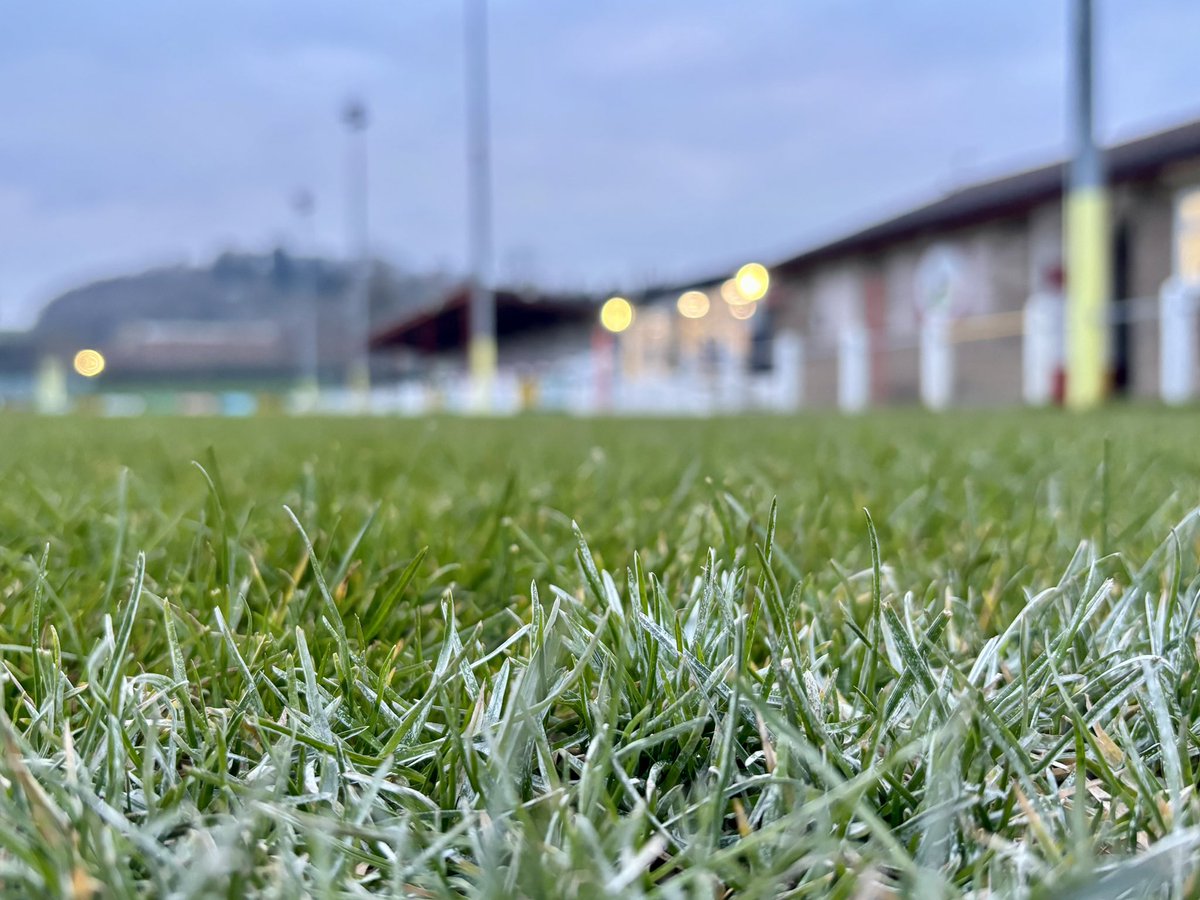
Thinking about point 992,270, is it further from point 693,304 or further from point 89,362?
point 89,362

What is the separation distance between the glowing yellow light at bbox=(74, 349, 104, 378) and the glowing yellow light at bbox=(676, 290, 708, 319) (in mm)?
34203

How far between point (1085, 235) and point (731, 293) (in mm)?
19037

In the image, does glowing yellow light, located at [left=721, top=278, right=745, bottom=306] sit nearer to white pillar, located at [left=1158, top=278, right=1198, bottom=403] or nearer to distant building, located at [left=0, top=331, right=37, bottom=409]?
white pillar, located at [left=1158, top=278, right=1198, bottom=403]

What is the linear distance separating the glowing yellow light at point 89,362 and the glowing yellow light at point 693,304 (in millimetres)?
34203

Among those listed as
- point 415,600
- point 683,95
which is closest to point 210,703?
point 415,600

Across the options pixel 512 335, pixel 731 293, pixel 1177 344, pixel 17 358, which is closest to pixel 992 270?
pixel 1177 344

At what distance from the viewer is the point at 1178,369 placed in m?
9.16

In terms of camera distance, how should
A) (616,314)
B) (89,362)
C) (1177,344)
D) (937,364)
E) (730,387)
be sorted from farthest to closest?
(89,362), (616,314), (730,387), (937,364), (1177,344)

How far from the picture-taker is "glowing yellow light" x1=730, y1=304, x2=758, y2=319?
→ 27359 mm

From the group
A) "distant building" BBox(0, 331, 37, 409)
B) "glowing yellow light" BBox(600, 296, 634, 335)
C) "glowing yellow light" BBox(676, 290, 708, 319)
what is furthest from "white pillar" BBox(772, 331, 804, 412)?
"distant building" BBox(0, 331, 37, 409)

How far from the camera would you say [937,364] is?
46.7 feet

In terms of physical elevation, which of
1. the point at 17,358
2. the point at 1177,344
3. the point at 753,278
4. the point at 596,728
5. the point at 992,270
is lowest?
the point at 596,728

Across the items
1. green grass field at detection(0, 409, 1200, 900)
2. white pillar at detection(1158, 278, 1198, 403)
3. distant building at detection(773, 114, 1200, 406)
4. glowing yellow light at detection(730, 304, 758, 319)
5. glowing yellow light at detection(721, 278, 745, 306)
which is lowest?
green grass field at detection(0, 409, 1200, 900)

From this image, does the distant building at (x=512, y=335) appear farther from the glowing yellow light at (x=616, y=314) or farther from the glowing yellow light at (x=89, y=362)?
the glowing yellow light at (x=89, y=362)
